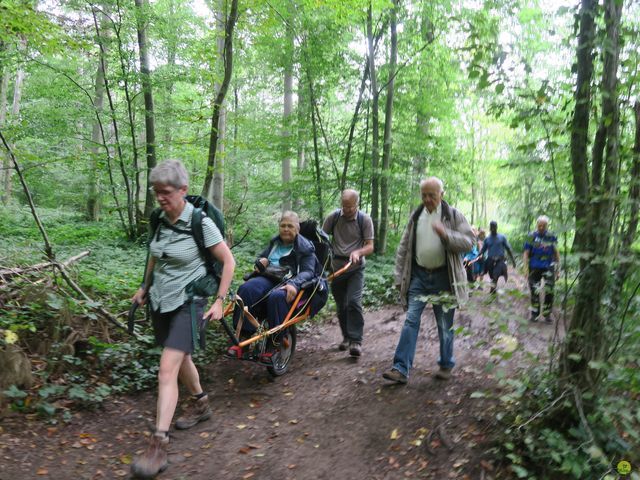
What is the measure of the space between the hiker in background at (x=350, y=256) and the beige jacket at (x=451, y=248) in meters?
0.95

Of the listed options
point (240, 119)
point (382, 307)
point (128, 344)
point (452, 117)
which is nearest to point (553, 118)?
point (128, 344)

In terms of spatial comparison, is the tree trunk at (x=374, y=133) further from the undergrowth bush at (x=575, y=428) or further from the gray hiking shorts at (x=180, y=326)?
the undergrowth bush at (x=575, y=428)

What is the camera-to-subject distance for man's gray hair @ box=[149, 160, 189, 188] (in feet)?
10.8

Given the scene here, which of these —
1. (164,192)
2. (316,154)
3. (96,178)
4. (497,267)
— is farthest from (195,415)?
(96,178)

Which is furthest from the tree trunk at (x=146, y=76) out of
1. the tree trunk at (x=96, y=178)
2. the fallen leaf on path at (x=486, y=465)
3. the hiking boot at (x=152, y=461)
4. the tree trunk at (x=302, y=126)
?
the fallen leaf on path at (x=486, y=465)

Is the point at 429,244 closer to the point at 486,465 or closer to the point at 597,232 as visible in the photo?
the point at 597,232

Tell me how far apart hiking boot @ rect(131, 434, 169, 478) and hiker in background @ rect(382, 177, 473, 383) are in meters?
2.19

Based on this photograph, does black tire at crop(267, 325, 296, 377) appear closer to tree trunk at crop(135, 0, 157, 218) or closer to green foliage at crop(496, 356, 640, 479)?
green foliage at crop(496, 356, 640, 479)

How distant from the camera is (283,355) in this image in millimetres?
5543

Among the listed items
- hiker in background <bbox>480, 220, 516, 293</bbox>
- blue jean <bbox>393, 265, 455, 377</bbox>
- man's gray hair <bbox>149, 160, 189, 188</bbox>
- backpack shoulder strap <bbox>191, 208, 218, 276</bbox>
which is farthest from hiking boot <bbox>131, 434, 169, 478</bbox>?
hiker in background <bbox>480, 220, 516, 293</bbox>

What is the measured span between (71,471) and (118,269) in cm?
527

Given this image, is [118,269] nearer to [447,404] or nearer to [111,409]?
[111,409]

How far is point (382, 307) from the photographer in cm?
936

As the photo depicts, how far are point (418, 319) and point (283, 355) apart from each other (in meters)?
1.87
